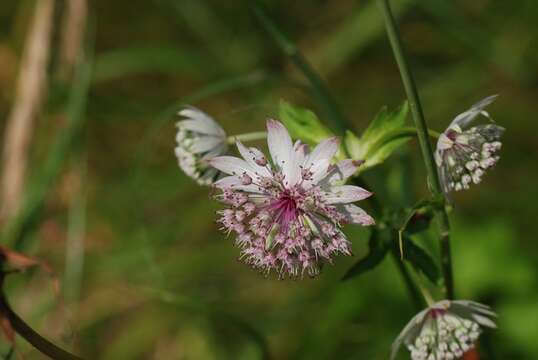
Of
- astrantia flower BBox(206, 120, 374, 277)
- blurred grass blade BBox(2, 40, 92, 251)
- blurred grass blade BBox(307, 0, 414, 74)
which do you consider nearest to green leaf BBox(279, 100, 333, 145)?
astrantia flower BBox(206, 120, 374, 277)

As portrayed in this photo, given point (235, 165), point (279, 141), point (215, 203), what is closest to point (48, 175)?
point (215, 203)

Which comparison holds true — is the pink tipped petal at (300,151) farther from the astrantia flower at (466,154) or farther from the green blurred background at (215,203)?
the green blurred background at (215,203)

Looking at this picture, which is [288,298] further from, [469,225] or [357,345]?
[469,225]

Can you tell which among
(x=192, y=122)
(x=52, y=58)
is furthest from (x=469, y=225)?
(x=52, y=58)

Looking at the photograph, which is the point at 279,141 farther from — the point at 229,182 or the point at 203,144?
the point at 203,144

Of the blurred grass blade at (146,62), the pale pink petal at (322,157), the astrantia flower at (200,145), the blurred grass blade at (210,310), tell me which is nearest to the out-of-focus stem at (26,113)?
the blurred grass blade at (146,62)

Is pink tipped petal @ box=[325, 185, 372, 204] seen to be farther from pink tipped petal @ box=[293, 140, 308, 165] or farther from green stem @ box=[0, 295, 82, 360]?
green stem @ box=[0, 295, 82, 360]
